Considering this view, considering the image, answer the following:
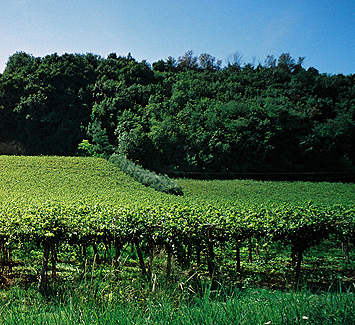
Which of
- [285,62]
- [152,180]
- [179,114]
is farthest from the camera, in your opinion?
[285,62]

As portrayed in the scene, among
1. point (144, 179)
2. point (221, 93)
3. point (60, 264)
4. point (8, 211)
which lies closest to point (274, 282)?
point (60, 264)

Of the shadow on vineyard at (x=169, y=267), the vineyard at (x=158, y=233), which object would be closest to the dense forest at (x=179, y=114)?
the shadow on vineyard at (x=169, y=267)

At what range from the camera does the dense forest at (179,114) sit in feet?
112

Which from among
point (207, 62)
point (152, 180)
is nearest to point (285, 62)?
point (207, 62)

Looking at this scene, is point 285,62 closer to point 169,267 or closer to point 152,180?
point 152,180

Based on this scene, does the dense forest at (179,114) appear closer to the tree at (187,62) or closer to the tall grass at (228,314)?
the tree at (187,62)

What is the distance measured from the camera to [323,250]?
35.4 ft

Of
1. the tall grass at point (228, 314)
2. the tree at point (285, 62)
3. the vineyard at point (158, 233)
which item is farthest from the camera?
the tree at point (285, 62)

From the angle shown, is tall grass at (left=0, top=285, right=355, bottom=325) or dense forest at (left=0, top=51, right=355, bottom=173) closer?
tall grass at (left=0, top=285, right=355, bottom=325)

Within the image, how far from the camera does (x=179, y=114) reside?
131 ft

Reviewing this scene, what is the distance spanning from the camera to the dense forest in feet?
112

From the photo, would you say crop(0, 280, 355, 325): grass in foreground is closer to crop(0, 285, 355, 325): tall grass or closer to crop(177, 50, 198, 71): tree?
crop(0, 285, 355, 325): tall grass

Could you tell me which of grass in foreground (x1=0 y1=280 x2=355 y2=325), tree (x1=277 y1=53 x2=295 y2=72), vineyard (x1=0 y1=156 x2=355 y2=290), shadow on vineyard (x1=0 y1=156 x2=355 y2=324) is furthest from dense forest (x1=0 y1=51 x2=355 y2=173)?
grass in foreground (x1=0 y1=280 x2=355 y2=325)

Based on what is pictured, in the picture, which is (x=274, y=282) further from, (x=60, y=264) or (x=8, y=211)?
(x=8, y=211)
